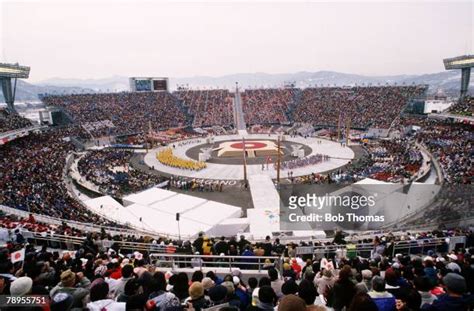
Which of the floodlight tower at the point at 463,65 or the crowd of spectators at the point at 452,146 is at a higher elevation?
the floodlight tower at the point at 463,65

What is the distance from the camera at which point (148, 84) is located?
83000mm

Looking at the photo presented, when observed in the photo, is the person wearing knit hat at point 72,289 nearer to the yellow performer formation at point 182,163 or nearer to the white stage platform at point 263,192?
the white stage platform at point 263,192

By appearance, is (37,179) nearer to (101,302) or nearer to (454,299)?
(101,302)

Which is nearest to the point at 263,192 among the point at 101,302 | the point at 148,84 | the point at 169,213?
the point at 169,213

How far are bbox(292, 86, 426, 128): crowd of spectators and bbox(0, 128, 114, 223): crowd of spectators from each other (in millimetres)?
48540

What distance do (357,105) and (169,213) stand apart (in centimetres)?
5843

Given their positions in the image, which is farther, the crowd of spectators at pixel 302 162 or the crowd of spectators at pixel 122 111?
the crowd of spectators at pixel 122 111

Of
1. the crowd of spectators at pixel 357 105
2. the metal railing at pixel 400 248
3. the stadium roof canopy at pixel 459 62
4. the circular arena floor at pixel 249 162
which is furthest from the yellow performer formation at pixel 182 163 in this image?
the stadium roof canopy at pixel 459 62

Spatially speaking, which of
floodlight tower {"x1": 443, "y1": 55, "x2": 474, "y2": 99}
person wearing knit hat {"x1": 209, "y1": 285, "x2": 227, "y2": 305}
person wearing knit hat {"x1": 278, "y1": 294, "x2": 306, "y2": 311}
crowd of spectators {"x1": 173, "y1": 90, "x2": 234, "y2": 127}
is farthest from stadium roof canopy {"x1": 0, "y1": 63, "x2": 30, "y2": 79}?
floodlight tower {"x1": 443, "y1": 55, "x2": 474, "y2": 99}

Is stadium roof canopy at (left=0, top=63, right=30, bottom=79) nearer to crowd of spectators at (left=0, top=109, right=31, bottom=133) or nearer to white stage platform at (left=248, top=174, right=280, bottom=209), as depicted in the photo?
crowd of spectators at (left=0, top=109, right=31, bottom=133)

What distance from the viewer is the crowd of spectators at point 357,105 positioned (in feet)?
199

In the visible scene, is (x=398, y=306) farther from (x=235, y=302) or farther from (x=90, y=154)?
(x=90, y=154)

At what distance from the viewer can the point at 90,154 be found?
42.7m

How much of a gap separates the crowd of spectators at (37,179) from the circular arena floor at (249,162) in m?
11.1
